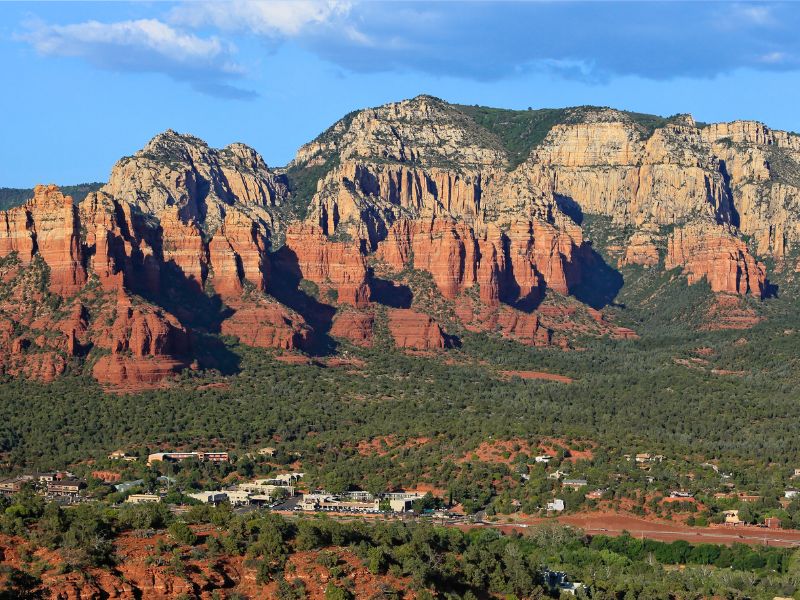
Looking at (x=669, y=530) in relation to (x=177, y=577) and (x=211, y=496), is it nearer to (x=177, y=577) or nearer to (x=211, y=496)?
(x=211, y=496)

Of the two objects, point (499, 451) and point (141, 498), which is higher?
point (499, 451)

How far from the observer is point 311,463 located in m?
173

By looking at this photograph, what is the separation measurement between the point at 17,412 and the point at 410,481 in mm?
49719

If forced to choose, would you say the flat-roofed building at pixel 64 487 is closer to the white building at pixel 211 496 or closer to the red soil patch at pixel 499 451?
the white building at pixel 211 496

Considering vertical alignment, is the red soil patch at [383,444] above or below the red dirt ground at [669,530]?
above

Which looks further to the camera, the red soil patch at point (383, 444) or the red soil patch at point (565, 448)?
the red soil patch at point (383, 444)

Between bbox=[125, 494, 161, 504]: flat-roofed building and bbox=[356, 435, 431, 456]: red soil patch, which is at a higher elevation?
bbox=[356, 435, 431, 456]: red soil patch

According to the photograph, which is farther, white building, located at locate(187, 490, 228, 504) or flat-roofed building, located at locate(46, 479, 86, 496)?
flat-roofed building, located at locate(46, 479, 86, 496)

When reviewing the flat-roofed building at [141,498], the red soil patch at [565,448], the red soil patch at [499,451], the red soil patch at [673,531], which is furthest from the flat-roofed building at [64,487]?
the red soil patch at [565,448]

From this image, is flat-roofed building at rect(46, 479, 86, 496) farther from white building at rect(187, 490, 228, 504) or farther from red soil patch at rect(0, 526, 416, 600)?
red soil patch at rect(0, 526, 416, 600)

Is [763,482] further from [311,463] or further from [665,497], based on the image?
[311,463]

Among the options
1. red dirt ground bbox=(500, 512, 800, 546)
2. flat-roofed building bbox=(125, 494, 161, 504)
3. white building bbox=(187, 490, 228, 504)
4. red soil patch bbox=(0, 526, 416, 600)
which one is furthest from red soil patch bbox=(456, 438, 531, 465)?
red soil patch bbox=(0, 526, 416, 600)

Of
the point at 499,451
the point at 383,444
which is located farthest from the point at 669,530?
the point at 383,444

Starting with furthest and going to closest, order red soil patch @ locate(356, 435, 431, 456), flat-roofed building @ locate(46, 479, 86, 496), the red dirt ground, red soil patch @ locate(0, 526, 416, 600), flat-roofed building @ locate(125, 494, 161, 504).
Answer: red soil patch @ locate(356, 435, 431, 456) → flat-roofed building @ locate(46, 479, 86, 496) → flat-roofed building @ locate(125, 494, 161, 504) → the red dirt ground → red soil patch @ locate(0, 526, 416, 600)
